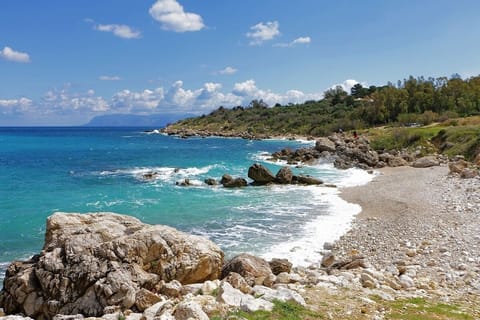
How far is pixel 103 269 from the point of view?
1123 centimetres

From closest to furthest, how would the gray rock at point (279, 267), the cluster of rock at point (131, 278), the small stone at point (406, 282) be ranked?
the cluster of rock at point (131, 278), the small stone at point (406, 282), the gray rock at point (279, 267)

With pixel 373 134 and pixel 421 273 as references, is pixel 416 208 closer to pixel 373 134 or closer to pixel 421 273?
pixel 421 273

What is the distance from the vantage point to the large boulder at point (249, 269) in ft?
41.9

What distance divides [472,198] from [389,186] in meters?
8.94

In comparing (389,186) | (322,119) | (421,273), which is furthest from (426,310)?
(322,119)

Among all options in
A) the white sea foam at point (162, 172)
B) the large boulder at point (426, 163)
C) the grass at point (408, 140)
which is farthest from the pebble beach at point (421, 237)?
the grass at point (408, 140)

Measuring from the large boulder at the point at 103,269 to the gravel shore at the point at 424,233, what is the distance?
7.40m

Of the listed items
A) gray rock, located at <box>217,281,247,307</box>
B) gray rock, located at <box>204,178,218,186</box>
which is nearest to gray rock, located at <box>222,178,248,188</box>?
gray rock, located at <box>204,178,218,186</box>

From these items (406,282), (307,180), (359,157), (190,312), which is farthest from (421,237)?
(359,157)

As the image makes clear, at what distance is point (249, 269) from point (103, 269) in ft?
15.3

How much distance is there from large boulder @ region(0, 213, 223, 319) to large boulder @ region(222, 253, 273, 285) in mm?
545

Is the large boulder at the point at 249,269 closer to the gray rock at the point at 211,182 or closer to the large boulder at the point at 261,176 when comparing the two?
the large boulder at the point at 261,176

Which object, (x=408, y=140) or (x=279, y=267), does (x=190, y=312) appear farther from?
(x=408, y=140)

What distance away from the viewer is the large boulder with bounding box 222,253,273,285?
12775 millimetres
